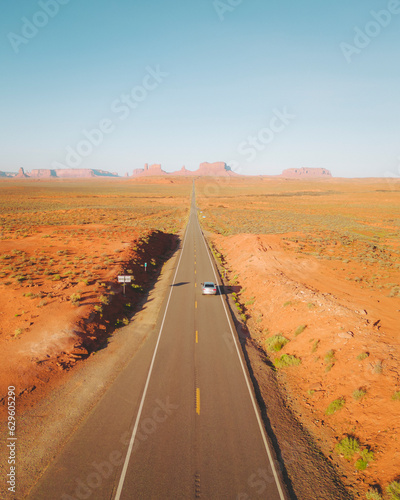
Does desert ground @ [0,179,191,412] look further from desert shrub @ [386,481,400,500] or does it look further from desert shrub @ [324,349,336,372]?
desert shrub @ [386,481,400,500]

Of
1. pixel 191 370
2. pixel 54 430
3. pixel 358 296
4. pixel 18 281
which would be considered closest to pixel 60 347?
pixel 54 430

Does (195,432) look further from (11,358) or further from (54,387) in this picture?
(11,358)

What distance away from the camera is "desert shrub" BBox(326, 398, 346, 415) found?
39.5 feet

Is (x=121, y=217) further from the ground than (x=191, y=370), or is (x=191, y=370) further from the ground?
(x=121, y=217)

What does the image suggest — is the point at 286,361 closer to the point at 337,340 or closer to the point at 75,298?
the point at 337,340

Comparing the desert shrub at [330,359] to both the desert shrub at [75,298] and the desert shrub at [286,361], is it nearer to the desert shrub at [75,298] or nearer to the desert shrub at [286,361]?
the desert shrub at [286,361]

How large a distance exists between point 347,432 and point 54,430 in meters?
12.4

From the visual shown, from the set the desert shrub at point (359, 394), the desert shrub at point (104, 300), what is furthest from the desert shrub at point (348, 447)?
the desert shrub at point (104, 300)

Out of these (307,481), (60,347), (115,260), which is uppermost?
(115,260)

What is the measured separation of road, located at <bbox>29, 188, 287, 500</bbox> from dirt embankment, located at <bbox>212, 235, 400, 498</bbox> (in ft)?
9.33

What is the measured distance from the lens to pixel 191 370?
47.3 feet

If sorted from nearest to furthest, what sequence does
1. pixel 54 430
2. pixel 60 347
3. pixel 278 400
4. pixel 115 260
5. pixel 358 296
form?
pixel 54 430 → pixel 278 400 → pixel 60 347 → pixel 358 296 → pixel 115 260

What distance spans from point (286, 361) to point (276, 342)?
5.76ft

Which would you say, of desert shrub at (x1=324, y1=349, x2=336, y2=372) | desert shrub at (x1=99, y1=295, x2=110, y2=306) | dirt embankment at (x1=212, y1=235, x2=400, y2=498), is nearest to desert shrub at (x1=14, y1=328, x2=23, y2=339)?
desert shrub at (x1=99, y1=295, x2=110, y2=306)
